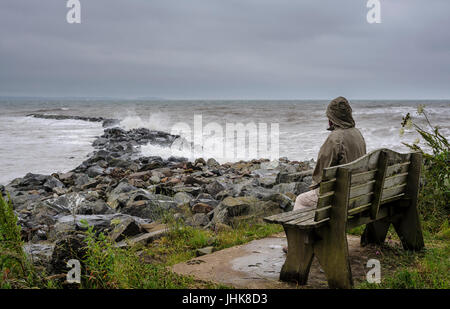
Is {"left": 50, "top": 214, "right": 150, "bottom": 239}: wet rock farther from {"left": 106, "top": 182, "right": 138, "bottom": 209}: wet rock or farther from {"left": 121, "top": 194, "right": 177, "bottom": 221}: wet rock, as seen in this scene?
{"left": 106, "top": 182, "right": 138, "bottom": 209}: wet rock

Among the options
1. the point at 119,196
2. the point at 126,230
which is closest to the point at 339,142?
the point at 126,230

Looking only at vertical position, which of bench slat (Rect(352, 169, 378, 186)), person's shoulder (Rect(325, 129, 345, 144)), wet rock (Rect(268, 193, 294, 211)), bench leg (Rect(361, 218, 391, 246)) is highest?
person's shoulder (Rect(325, 129, 345, 144))

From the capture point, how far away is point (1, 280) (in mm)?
3545

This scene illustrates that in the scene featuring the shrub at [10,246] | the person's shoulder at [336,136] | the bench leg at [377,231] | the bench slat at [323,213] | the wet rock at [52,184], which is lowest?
the wet rock at [52,184]

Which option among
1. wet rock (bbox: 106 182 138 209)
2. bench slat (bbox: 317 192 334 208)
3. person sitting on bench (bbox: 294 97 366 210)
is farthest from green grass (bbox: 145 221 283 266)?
wet rock (bbox: 106 182 138 209)

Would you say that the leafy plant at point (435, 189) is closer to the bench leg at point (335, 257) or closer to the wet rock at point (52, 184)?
the bench leg at point (335, 257)

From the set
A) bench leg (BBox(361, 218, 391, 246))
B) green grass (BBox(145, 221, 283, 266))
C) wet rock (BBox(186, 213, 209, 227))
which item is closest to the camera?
bench leg (BBox(361, 218, 391, 246))

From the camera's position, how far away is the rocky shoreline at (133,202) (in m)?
6.63

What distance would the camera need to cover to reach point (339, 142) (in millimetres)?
4691

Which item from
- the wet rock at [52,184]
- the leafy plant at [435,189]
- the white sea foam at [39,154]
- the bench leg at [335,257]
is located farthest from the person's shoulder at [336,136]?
the white sea foam at [39,154]

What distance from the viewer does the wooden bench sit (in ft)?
13.2

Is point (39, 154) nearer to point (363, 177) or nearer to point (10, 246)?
point (10, 246)

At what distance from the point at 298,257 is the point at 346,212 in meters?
0.73

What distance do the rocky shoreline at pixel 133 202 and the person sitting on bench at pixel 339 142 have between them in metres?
2.48
